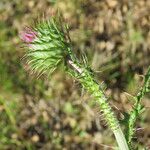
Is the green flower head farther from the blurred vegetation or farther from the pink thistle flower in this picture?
the blurred vegetation

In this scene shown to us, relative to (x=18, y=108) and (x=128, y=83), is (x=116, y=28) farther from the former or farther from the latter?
(x=18, y=108)

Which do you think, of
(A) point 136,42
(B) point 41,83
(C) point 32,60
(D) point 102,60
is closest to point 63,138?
(B) point 41,83

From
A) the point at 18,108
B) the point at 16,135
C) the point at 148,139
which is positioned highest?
the point at 18,108

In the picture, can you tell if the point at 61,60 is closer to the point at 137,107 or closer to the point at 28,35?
the point at 28,35

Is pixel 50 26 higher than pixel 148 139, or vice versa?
pixel 50 26

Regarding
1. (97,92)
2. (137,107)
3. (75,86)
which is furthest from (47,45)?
(75,86)

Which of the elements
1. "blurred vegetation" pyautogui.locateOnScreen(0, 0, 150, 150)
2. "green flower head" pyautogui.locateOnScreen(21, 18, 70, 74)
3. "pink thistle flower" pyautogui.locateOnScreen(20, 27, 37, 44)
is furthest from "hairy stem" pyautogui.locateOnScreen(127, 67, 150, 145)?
"blurred vegetation" pyautogui.locateOnScreen(0, 0, 150, 150)

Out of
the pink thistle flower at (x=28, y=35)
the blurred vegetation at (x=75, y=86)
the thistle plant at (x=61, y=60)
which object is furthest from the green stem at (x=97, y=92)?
the blurred vegetation at (x=75, y=86)
